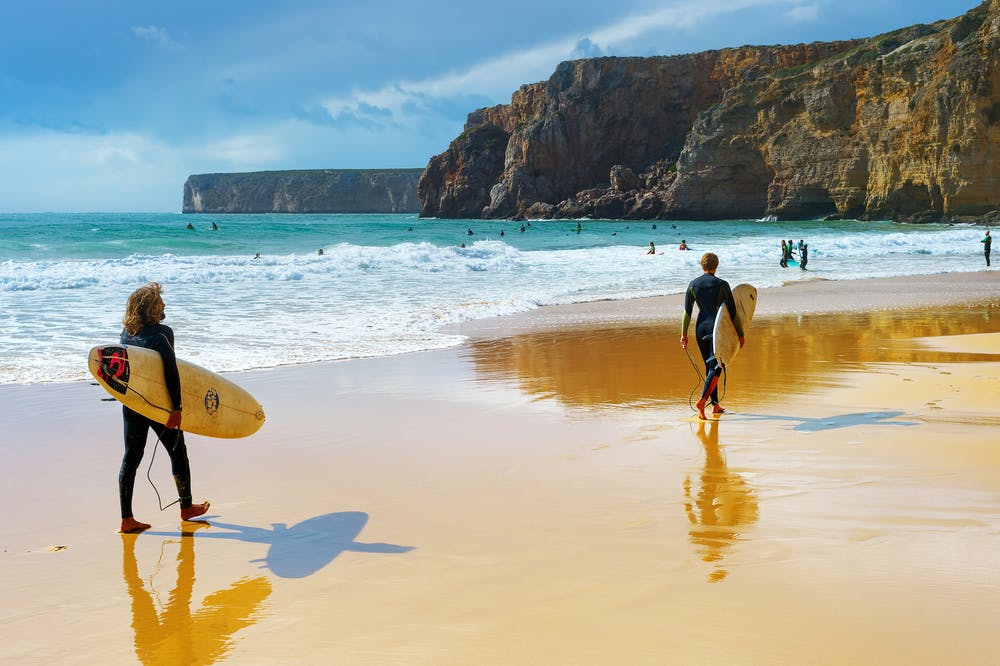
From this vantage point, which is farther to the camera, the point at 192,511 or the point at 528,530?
the point at 192,511

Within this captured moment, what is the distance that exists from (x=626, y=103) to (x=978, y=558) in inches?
4027

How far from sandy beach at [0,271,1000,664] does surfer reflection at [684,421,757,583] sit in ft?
0.07

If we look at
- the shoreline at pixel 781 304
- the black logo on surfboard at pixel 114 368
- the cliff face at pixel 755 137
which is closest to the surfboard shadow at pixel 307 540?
the black logo on surfboard at pixel 114 368

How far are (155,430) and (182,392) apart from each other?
0.25 metres

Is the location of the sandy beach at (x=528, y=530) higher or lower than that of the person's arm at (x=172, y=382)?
lower

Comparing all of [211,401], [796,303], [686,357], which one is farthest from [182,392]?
[796,303]

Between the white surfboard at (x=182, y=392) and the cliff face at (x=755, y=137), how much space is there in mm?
61482

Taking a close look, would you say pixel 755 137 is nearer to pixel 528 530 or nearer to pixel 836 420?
pixel 836 420

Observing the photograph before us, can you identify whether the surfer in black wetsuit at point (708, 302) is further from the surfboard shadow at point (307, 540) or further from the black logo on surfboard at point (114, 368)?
the black logo on surfboard at point (114, 368)

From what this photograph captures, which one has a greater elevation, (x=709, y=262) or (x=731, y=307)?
(x=709, y=262)

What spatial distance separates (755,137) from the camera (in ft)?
265

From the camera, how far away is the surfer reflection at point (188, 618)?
3102 millimetres

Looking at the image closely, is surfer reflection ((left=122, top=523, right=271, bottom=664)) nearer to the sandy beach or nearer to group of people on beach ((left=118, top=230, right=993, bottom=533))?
the sandy beach

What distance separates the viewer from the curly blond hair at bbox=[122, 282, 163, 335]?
14.8ft
